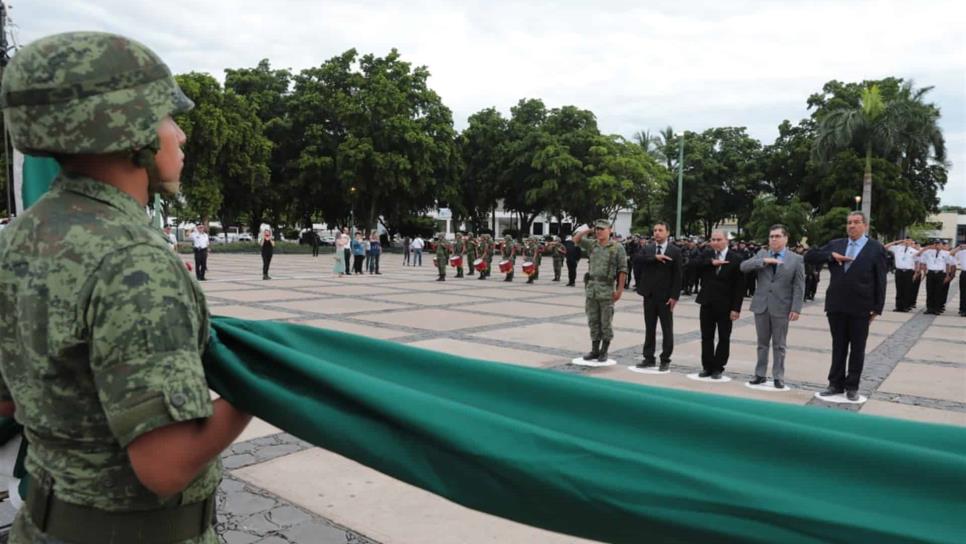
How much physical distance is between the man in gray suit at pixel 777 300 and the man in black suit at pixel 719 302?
0.25 m

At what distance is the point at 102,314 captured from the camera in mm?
1105

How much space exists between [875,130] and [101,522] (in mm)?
40918

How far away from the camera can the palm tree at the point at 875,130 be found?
114ft

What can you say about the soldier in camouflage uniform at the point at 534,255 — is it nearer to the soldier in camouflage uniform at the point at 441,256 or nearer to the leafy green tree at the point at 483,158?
the soldier in camouflage uniform at the point at 441,256

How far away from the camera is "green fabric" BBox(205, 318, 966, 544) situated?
1015mm

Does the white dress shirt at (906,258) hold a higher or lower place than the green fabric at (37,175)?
lower

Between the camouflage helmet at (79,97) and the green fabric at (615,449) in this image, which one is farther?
the camouflage helmet at (79,97)

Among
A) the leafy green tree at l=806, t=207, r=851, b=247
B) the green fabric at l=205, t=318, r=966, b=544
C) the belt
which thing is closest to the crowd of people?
the green fabric at l=205, t=318, r=966, b=544

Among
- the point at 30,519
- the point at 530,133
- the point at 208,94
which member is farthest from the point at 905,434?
the point at 530,133

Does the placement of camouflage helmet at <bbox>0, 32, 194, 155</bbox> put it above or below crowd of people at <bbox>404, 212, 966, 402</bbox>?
above

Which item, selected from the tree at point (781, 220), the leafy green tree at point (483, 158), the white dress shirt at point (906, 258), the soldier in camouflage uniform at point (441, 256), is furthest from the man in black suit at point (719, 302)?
the leafy green tree at point (483, 158)

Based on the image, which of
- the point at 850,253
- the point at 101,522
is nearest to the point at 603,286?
the point at 850,253

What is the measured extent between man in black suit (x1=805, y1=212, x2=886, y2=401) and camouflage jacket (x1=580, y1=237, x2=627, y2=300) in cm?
248

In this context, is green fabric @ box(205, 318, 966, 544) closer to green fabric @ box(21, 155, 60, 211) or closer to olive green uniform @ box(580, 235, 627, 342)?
green fabric @ box(21, 155, 60, 211)
